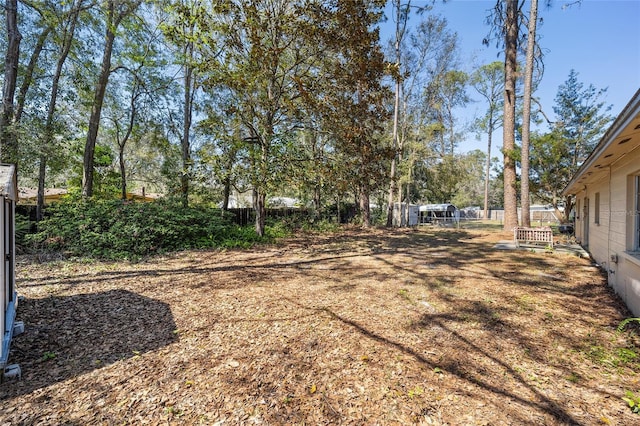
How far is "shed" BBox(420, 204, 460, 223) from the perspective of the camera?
25.7 m

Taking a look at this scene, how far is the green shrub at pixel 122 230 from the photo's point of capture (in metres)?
7.59

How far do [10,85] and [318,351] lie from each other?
10.3m

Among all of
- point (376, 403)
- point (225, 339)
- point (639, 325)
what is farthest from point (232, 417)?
point (639, 325)

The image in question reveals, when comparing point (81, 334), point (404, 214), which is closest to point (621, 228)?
point (81, 334)

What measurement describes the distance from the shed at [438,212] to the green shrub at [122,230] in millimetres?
20325

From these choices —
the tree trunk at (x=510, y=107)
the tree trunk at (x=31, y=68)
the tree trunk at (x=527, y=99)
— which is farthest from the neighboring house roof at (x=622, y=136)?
the tree trunk at (x=31, y=68)

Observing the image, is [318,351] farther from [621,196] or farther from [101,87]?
[101,87]

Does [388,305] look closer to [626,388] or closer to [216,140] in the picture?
[626,388]

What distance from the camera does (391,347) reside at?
316 cm

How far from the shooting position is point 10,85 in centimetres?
762

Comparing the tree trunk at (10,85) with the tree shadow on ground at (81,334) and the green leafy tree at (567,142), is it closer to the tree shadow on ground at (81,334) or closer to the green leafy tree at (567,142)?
the tree shadow on ground at (81,334)

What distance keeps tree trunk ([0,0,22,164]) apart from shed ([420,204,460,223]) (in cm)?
2471

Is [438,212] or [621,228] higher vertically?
[438,212]

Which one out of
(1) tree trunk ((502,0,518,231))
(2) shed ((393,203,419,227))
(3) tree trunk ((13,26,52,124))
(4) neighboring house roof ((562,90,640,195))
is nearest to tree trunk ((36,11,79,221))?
(3) tree trunk ((13,26,52,124))
